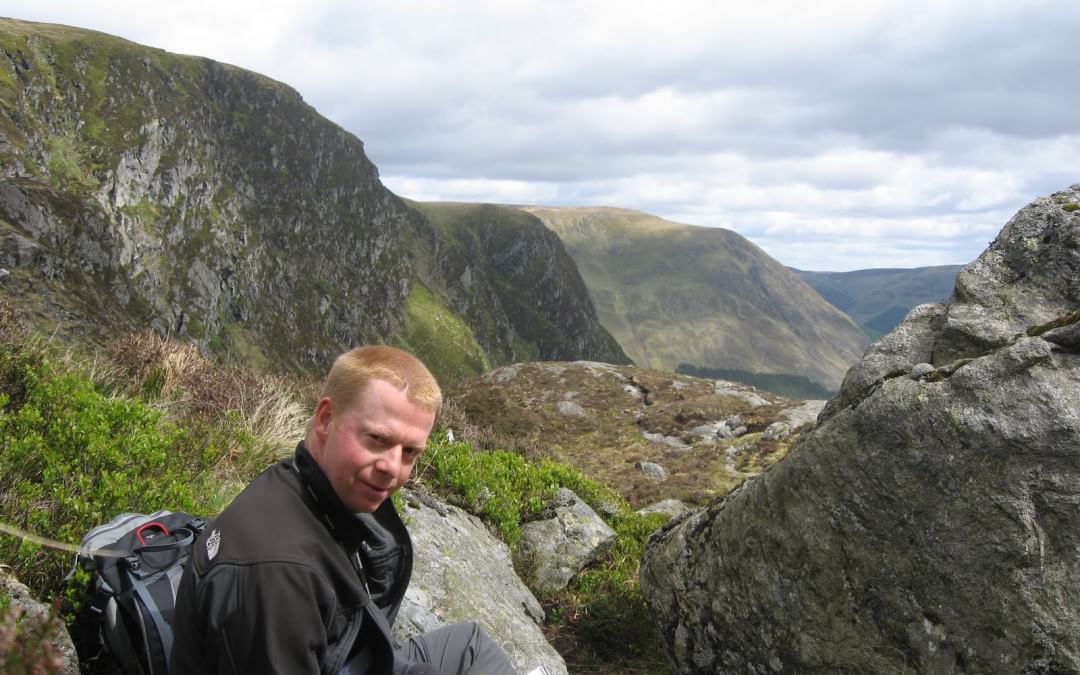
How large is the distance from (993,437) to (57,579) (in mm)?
7425

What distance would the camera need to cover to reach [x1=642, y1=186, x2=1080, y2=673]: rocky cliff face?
5.18m

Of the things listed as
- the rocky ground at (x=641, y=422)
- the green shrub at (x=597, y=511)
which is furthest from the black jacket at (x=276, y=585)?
the rocky ground at (x=641, y=422)

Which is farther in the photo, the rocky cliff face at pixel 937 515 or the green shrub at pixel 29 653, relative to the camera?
the rocky cliff face at pixel 937 515

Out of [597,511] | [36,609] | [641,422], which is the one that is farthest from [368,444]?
[641,422]

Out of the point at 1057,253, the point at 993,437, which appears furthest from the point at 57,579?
the point at 1057,253

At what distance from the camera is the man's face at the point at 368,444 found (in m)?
3.83

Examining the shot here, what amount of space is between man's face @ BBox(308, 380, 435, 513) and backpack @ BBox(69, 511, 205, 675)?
4.95 ft

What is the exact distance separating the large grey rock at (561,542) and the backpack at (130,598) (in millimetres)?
5860

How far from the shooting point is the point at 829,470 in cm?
614

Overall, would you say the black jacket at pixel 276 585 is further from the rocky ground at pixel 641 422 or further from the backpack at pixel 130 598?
the rocky ground at pixel 641 422

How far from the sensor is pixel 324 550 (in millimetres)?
3545

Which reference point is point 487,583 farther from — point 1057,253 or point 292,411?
point 1057,253

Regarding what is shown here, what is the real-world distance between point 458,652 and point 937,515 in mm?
4182

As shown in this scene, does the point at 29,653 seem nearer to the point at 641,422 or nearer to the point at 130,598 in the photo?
→ the point at 130,598
